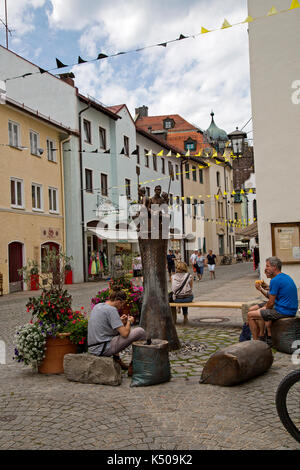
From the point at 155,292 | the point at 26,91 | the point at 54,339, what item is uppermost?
the point at 26,91

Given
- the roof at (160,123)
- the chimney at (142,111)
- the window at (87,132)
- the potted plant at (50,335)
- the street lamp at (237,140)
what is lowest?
the potted plant at (50,335)

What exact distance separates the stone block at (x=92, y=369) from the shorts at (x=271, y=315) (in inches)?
95.5

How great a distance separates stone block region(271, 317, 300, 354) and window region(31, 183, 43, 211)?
19539 mm

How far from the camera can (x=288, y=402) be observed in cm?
416

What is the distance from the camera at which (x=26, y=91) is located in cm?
2623

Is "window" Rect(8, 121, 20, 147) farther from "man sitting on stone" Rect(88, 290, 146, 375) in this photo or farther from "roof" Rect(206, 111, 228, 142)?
"roof" Rect(206, 111, 228, 142)

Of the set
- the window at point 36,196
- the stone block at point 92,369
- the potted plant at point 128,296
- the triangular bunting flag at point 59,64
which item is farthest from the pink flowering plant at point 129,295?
the window at point 36,196

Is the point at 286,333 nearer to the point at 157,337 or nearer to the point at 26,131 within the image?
the point at 157,337

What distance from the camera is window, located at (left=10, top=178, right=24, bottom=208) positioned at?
2334 centimetres

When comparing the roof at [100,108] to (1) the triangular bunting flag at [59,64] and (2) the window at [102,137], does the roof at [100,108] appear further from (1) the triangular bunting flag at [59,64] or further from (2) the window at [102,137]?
(1) the triangular bunting flag at [59,64]

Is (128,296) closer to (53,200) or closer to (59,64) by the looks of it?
(59,64)

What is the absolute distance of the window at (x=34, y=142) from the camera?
25156 millimetres
